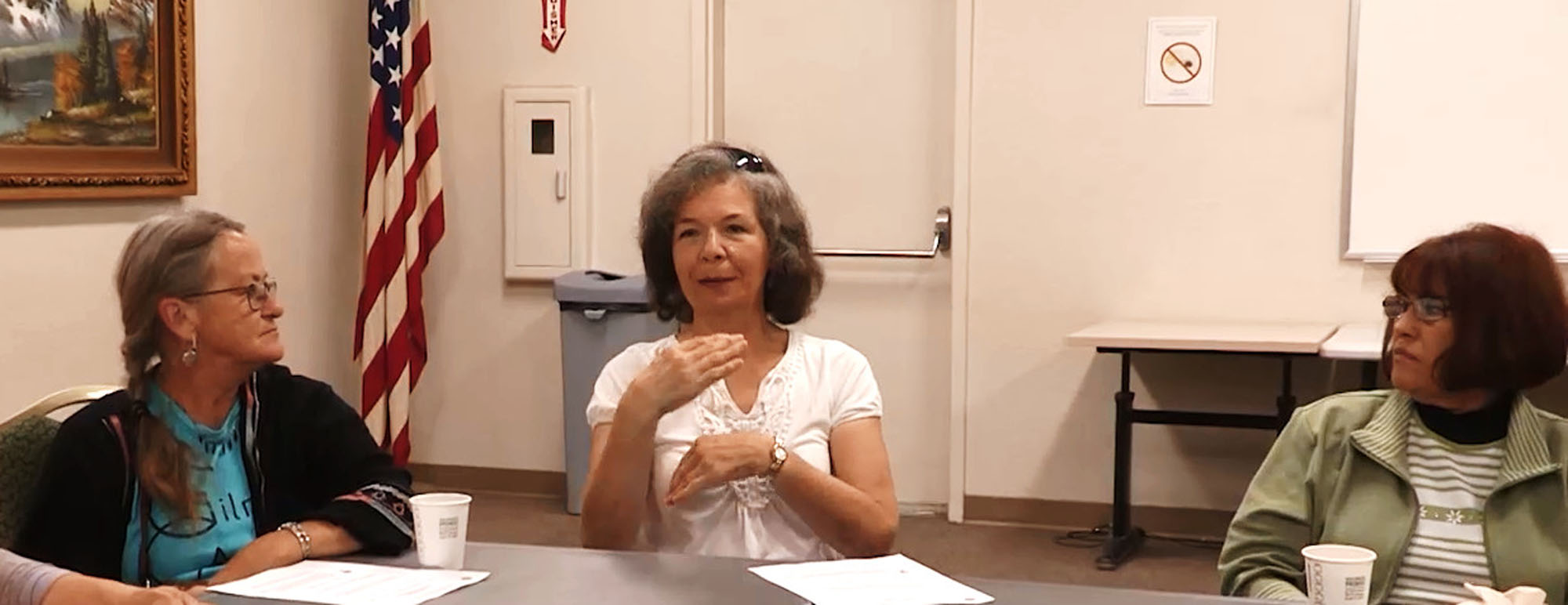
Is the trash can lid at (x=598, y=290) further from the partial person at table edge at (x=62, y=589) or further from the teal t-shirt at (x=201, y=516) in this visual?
the partial person at table edge at (x=62, y=589)

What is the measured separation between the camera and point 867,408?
7.33 ft

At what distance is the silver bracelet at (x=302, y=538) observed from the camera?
1898mm

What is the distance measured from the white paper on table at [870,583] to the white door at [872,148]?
327cm

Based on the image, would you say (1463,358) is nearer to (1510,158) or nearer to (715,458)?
(715,458)

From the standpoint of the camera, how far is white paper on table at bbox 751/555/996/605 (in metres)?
1.64

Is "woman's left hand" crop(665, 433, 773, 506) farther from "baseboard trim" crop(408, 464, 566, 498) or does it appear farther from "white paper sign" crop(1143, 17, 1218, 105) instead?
"baseboard trim" crop(408, 464, 566, 498)

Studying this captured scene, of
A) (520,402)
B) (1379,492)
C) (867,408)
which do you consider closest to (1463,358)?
(1379,492)

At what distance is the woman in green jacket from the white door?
9.82ft

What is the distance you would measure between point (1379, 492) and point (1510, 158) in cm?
280

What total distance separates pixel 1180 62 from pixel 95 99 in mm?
3167

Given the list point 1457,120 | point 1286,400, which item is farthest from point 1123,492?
point 1457,120

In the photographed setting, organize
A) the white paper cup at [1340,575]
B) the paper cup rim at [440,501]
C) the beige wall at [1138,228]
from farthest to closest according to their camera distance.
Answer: the beige wall at [1138,228] → the paper cup rim at [440,501] → the white paper cup at [1340,575]

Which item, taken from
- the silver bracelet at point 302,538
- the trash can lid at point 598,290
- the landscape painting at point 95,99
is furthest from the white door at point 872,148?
the silver bracelet at point 302,538

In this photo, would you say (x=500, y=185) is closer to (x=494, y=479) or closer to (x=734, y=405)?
(x=494, y=479)
